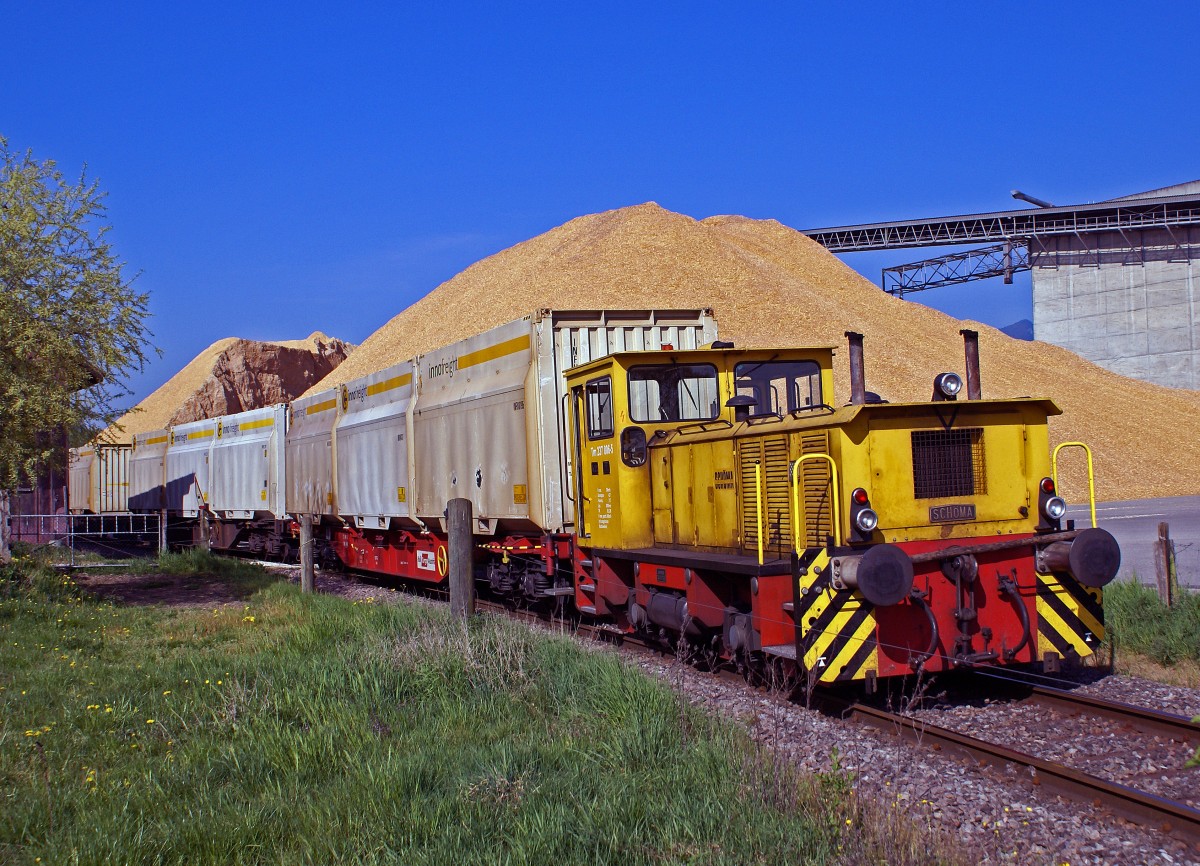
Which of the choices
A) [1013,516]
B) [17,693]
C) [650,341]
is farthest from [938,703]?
[17,693]

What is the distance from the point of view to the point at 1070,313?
54.8 m

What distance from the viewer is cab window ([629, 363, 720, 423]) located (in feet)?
34.0

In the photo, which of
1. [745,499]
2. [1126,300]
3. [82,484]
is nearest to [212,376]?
[82,484]

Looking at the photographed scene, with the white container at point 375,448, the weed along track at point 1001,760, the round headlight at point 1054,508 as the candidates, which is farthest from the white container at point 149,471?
the round headlight at point 1054,508

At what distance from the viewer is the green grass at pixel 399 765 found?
4773mm

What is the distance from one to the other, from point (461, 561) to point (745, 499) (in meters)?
2.99

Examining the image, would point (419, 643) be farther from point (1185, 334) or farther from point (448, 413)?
point (1185, 334)

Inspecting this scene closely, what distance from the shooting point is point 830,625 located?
24.7 ft

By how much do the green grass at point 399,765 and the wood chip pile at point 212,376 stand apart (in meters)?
46.3

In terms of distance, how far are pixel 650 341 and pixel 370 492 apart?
754 cm

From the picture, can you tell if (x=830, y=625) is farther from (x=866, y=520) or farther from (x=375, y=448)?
(x=375, y=448)

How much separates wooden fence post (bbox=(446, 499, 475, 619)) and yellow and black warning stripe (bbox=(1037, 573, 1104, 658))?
5.14 metres

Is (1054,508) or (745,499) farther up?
(745,499)

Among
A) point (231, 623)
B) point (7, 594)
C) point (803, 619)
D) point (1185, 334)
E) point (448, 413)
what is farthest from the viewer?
point (1185, 334)
